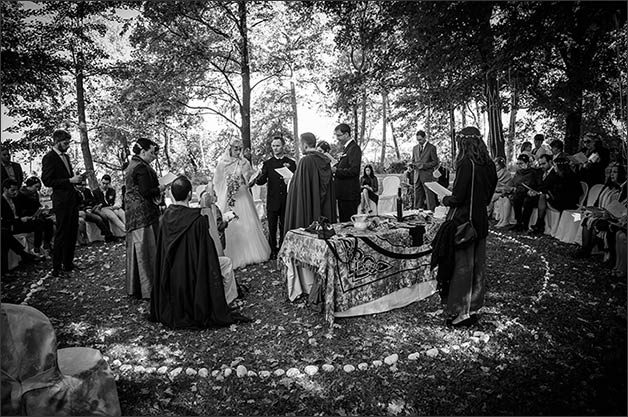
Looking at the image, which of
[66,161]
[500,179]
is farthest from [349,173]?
[500,179]

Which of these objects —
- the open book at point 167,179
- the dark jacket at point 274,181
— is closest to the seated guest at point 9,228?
the open book at point 167,179

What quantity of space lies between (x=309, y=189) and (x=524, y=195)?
5895 mm

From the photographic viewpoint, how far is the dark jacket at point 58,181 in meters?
5.84

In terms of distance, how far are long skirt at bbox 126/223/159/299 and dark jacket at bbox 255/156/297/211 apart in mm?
2053

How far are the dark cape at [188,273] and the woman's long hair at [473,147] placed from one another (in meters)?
2.73

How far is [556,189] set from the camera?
8.10 m

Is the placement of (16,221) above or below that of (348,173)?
below

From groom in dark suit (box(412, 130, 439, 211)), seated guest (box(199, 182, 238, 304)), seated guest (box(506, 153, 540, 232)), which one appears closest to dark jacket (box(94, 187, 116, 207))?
seated guest (box(199, 182, 238, 304))

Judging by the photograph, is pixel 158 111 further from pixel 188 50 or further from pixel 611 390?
pixel 611 390

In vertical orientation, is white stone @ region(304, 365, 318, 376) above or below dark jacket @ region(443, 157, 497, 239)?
below

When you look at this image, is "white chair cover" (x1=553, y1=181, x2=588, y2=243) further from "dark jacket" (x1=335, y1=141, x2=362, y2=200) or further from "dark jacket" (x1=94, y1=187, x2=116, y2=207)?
"dark jacket" (x1=94, y1=187, x2=116, y2=207)

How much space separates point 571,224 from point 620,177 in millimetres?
1131

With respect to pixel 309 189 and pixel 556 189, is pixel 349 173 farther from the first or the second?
pixel 556 189

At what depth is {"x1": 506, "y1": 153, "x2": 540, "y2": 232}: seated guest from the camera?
344 inches
